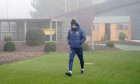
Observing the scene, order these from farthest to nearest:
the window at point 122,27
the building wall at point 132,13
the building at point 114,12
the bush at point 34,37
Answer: the building at point 114,12
the building wall at point 132,13
the window at point 122,27
the bush at point 34,37

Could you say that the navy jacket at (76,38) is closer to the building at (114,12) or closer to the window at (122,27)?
the window at (122,27)

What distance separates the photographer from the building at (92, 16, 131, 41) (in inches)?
1121

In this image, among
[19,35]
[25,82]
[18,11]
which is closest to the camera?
[25,82]

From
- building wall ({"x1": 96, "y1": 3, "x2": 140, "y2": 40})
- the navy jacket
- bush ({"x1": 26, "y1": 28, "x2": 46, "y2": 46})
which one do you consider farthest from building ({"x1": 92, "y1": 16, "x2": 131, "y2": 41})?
the navy jacket

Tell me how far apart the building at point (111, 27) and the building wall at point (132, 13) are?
6.32 feet

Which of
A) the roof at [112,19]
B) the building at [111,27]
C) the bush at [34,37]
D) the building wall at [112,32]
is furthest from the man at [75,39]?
the roof at [112,19]

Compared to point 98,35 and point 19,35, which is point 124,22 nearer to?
point 98,35

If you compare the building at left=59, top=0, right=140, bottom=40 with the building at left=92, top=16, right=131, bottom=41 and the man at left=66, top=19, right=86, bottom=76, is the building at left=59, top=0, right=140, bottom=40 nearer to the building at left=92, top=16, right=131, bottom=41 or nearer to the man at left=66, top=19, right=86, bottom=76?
the building at left=92, top=16, right=131, bottom=41

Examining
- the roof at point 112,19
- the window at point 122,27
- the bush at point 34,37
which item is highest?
the roof at point 112,19

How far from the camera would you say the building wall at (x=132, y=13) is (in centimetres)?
3122

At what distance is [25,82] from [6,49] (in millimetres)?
12180

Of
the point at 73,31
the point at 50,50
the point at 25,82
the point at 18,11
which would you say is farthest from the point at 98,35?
the point at 18,11

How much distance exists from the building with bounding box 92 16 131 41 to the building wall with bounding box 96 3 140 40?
193cm

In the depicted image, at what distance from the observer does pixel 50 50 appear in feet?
59.8
